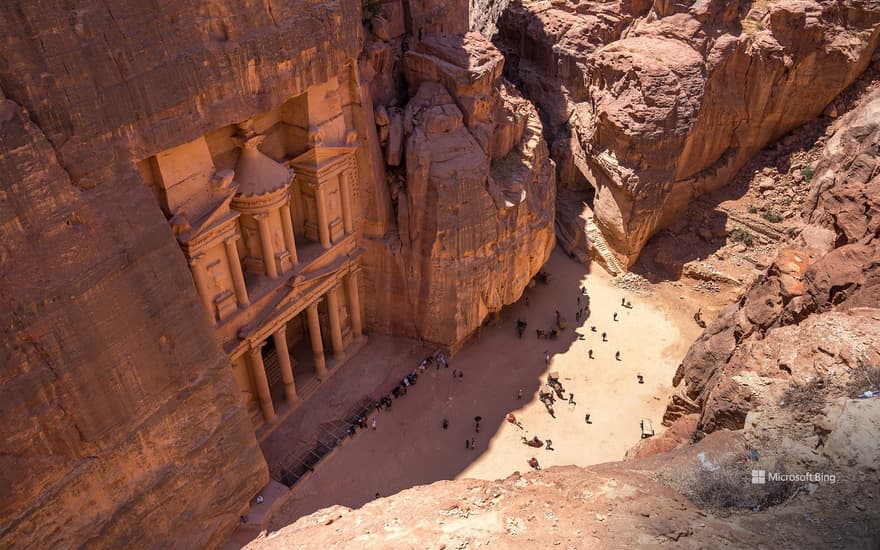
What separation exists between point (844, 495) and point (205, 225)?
12031 mm

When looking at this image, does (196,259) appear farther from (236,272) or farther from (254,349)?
(254,349)

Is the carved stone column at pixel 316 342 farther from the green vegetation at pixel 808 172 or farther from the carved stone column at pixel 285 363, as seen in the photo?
the green vegetation at pixel 808 172

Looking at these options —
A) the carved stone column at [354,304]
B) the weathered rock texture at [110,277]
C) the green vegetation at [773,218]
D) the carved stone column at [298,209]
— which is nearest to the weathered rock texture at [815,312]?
the green vegetation at [773,218]

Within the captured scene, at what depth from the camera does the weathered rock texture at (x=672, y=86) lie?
23.2 metres

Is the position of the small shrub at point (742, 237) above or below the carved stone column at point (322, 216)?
below

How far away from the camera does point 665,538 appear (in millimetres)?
7020

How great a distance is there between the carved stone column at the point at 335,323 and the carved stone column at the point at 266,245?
242cm

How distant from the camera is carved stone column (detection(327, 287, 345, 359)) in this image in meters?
18.5

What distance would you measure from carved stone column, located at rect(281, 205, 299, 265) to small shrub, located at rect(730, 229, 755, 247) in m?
18.2

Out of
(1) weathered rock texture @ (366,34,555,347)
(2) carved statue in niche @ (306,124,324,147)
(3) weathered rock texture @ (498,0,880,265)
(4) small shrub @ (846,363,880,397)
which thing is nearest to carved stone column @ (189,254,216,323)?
(2) carved statue in niche @ (306,124,324,147)

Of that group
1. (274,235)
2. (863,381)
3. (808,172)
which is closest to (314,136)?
(274,235)

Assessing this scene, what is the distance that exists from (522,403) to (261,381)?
26.1ft

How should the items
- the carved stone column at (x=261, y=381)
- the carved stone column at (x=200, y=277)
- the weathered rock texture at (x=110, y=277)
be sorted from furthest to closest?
the carved stone column at (x=261, y=381), the carved stone column at (x=200, y=277), the weathered rock texture at (x=110, y=277)

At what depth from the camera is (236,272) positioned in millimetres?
14828
